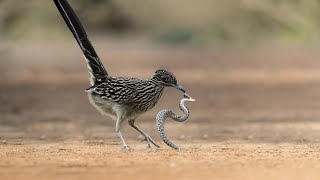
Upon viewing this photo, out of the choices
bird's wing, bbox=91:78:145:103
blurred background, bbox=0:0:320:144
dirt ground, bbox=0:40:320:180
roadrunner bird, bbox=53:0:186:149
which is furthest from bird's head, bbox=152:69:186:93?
blurred background, bbox=0:0:320:144

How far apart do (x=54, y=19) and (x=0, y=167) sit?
114 feet

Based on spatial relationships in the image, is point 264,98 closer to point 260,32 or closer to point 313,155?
point 313,155

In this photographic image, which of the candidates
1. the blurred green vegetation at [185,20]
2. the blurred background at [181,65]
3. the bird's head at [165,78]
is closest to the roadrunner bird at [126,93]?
the bird's head at [165,78]

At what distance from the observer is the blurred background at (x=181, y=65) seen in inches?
615

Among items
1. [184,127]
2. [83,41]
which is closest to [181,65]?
[184,127]

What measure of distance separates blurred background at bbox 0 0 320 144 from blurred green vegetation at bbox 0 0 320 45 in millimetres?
58

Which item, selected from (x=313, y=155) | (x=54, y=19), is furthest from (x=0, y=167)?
(x=54, y=19)

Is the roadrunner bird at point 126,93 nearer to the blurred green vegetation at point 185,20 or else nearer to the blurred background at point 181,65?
the blurred background at point 181,65

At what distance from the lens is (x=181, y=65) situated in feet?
118

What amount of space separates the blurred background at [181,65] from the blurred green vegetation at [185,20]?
58 millimetres

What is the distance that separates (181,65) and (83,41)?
2402 centimetres

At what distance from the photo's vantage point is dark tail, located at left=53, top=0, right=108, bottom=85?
39.3ft

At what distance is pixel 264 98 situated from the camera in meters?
22.2

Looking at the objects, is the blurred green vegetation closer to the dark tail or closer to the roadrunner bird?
the dark tail
